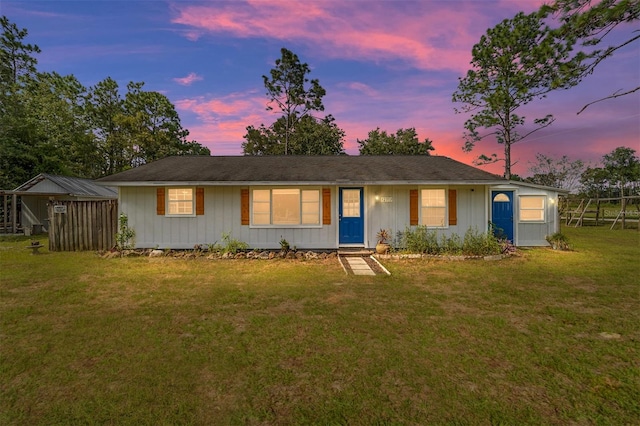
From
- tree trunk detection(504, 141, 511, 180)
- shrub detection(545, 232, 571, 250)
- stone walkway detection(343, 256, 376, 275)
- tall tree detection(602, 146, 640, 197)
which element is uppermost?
tall tree detection(602, 146, 640, 197)

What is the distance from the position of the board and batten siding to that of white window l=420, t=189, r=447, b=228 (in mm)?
3401

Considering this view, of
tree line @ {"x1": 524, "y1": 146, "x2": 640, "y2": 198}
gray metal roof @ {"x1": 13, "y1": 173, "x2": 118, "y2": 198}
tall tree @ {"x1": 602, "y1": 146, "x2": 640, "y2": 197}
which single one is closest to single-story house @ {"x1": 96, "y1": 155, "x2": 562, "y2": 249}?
gray metal roof @ {"x1": 13, "y1": 173, "x2": 118, "y2": 198}

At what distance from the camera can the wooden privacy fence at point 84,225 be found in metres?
10.9

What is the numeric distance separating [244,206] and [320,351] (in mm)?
7488

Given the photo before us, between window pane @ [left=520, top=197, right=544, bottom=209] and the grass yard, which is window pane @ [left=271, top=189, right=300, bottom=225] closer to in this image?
the grass yard

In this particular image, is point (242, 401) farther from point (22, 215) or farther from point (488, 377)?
point (22, 215)

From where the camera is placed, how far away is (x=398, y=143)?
3045cm

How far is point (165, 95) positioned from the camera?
32000 mm

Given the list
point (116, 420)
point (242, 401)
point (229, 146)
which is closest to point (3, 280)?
point (116, 420)

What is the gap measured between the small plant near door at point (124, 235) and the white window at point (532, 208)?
15.6 metres

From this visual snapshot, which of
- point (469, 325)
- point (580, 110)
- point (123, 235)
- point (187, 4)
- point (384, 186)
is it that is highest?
point (187, 4)

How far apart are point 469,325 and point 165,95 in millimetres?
37465

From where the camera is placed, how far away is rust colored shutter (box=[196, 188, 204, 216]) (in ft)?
33.1

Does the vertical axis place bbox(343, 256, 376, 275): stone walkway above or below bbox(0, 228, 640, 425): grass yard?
above
